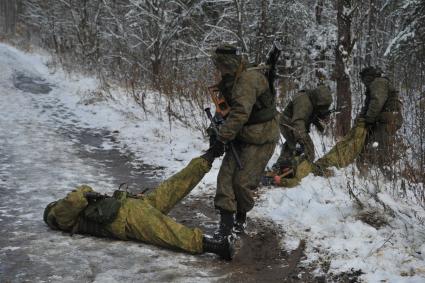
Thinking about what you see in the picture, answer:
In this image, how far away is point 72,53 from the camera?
20438 mm

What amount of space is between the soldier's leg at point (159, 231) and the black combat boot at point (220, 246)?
58mm

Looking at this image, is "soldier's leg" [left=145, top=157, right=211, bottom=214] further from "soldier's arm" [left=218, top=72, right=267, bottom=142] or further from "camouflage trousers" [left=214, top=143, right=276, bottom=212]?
"soldier's arm" [left=218, top=72, right=267, bottom=142]

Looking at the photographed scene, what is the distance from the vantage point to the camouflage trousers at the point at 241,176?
452 cm

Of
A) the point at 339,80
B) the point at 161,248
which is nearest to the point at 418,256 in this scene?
the point at 161,248

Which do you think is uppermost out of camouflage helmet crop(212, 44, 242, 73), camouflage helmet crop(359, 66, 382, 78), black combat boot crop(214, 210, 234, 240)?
camouflage helmet crop(359, 66, 382, 78)

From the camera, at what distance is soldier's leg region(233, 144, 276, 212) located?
15.0ft

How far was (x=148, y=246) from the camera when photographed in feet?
14.4

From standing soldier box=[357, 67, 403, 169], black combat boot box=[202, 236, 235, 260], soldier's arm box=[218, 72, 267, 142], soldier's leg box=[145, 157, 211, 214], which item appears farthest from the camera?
standing soldier box=[357, 67, 403, 169]

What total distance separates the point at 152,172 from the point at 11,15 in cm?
5171

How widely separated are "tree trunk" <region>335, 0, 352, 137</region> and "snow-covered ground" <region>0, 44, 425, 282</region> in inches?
29.3

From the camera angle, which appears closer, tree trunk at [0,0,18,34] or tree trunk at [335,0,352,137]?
tree trunk at [335,0,352,137]

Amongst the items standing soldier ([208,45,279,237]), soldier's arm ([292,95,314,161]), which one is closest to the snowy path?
standing soldier ([208,45,279,237])

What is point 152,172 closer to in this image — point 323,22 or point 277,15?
point 277,15

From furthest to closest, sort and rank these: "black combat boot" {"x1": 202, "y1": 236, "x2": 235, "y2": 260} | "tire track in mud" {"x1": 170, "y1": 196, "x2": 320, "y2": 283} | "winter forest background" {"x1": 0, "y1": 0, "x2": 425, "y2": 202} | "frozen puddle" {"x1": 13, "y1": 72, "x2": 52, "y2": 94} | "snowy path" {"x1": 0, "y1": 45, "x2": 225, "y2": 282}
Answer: "frozen puddle" {"x1": 13, "y1": 72, "x2": 52, "y2": 94} → "winter forest background" {"x1": 0, "y1": 0, "x2": 425, "y2": 202} → "black combat boot" {"x1": 202, "y1": 236, "x2": 235, "y2": 260} → "tire track in mud" {"x1": 170, "y1": 196, "x2": 320, "y2": 283} → "snowy path" {"x1": 0, "y1": 45, "x2": 225, "y2": 282}
